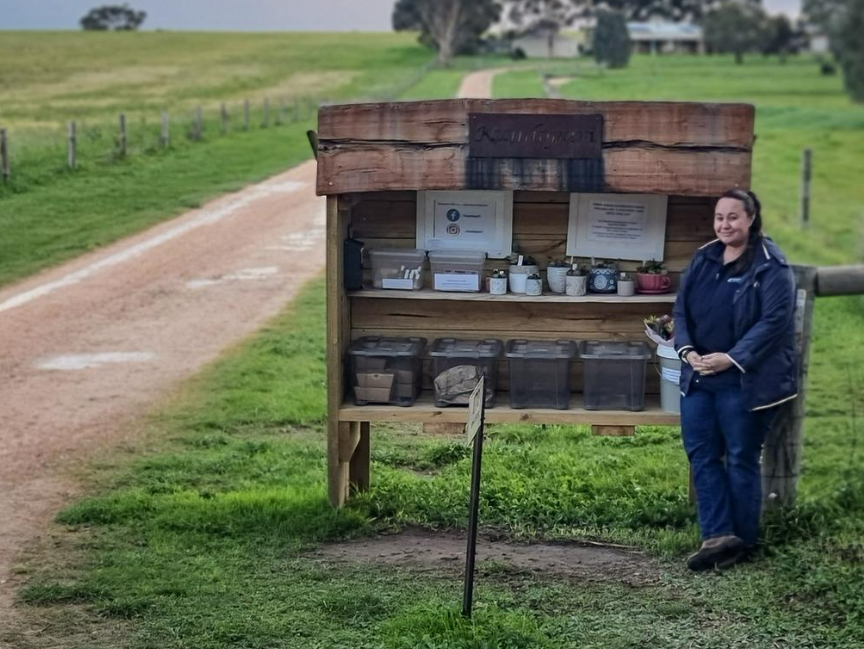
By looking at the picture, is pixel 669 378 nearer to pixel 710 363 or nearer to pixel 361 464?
pixel 710 363

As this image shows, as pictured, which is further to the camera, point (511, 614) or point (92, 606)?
point (92, 606)

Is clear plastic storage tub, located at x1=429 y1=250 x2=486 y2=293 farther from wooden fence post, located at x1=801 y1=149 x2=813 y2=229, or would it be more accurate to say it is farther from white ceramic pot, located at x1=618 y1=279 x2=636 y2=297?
wooden fence post, located at x1=801 y1=149 x2=813 y2=229

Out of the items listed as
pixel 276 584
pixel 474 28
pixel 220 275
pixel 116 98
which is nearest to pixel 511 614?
pixel 276 584

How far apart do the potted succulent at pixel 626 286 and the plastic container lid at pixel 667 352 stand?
35 cm

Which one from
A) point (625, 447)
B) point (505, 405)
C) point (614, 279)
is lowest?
point (625, 447)

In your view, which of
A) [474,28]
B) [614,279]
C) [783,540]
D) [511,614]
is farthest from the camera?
[474,28]

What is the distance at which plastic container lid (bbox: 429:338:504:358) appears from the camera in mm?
6785

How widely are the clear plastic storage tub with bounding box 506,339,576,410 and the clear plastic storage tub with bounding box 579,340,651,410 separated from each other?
0.12 metres

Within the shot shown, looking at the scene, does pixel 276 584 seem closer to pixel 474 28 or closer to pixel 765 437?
pixel 765 437

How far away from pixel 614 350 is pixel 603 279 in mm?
418

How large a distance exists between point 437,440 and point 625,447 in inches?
52.0

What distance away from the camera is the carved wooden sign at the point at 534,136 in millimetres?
6270

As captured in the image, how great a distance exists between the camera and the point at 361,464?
24.1ft

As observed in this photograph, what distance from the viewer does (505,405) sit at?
6.87 meters
